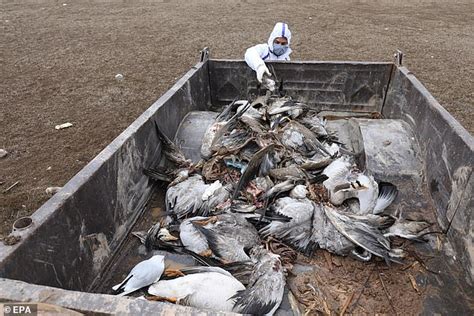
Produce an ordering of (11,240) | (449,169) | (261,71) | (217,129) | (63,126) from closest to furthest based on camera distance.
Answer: (11,240)
(449,169)
(217,129)
(261,71)
(63,126)

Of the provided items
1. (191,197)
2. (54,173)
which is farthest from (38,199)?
(191,197)

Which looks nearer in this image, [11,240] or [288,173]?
[11,240]

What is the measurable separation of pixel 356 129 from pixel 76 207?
8.86 feet

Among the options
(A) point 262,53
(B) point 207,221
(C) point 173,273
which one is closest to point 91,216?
(C) point 173,273

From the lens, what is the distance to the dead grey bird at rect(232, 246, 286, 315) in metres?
2.03

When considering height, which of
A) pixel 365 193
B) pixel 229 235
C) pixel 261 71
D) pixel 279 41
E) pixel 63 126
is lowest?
pixel 63 126

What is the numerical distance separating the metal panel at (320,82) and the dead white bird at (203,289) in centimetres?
281

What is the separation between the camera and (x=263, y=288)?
2.14 metres

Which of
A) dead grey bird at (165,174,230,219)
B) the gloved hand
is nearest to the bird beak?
dead grey bird at (165,174,230,219)

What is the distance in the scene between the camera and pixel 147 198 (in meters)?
3.08

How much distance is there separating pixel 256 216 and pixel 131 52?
754 centimetres

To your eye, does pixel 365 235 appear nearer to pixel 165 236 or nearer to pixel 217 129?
pixel 165 236

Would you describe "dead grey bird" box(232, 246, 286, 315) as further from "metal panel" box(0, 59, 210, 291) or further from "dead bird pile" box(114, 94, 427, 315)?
"metal panel" box(0, 59, 210, 291)

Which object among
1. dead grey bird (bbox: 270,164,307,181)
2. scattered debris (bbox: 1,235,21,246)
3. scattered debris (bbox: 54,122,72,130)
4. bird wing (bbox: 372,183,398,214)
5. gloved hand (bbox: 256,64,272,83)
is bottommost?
scattered debris (bbox: 54,122,72,130)
